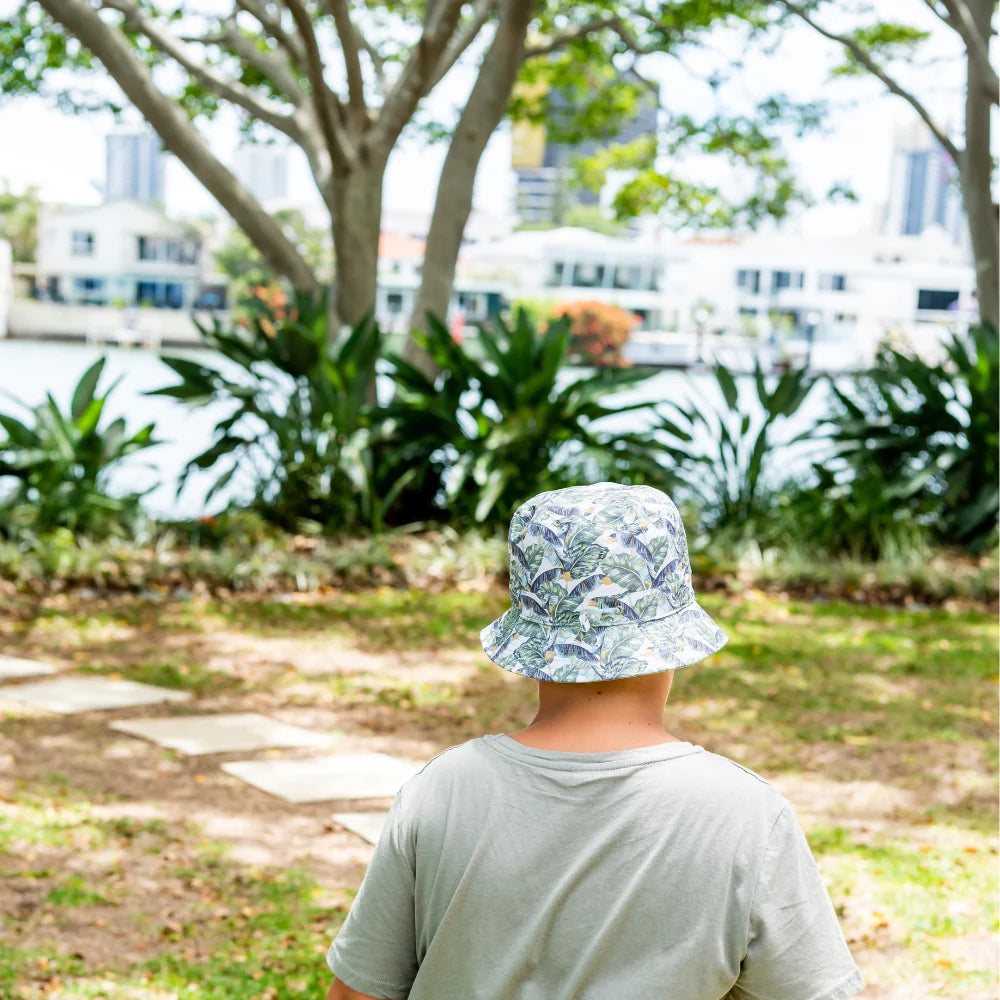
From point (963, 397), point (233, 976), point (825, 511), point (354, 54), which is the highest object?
point (354, 54)

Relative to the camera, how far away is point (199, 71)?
8.85 m

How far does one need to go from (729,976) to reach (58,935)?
2.42 metres

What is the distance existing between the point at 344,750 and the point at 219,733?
51 centimetres

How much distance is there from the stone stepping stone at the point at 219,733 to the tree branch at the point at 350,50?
4.80 m

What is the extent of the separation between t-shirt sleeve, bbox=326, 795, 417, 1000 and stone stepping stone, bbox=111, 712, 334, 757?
3.35m

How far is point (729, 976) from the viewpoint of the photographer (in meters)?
1.35

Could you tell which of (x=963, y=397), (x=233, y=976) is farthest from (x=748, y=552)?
(x=233, y=976)

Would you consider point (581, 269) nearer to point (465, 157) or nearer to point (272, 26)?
point (465, 157)

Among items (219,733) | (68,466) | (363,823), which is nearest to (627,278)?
(68,466)

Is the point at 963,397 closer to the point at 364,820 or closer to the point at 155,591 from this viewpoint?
the point at 155,591

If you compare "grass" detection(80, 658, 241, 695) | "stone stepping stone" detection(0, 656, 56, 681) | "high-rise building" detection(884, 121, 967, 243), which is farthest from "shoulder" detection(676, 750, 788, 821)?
"high-rise building" detection(884, 121, 967, 243)

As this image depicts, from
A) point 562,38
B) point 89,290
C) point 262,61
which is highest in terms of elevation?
point 562,38

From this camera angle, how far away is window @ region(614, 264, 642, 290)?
89.8 ft

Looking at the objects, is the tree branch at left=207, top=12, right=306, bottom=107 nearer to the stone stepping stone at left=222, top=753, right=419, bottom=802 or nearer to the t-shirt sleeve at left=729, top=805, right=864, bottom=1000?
the stone stepping stone at left=222, top=753, right=419, bottom=802
